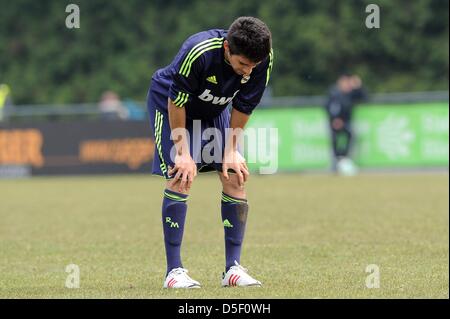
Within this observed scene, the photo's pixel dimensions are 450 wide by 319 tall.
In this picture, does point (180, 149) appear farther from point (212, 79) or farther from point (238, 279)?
point (238, 279)

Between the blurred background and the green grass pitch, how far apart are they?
3.32 m

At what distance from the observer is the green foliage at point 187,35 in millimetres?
29984

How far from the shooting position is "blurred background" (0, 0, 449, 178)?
22094mm

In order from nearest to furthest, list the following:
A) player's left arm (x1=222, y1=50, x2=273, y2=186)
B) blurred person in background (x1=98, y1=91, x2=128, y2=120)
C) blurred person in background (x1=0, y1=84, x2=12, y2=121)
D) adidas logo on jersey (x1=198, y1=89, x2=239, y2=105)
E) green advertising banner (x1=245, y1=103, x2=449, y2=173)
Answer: adidas logo on jersey (x1=198, y1=89, x2=239, y2=105) → player's left arm (x1=222, y1=50, x2=273, y2=186) → green advertising banner (x1=245, y1=103, x2=449, y2=173) → blurred person in background (x1=98, y1=91, x2=128, y2=120) → blurred person in background (x1=0, y1=84, x2=12, y2=121)

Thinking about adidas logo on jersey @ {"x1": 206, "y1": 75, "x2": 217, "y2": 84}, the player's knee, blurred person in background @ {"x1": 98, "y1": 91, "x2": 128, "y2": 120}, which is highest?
adidas logo on jersey @ {"x1": 206, "y1": 75, "x2": 217, "y2": 84}

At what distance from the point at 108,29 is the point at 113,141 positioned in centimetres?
1210

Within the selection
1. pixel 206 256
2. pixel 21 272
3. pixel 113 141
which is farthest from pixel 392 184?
pixel 21 272

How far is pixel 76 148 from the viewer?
911 inches

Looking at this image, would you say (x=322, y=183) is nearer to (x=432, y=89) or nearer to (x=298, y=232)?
(x=298, y=232)

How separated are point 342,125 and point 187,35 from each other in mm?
11286

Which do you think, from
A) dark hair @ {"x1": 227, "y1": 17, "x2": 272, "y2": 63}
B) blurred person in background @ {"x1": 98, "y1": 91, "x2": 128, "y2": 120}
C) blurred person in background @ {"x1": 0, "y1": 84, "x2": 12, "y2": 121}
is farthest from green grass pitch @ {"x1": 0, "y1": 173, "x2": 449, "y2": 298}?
blurred person in background @ {"x1": 0, "y1": 84, "x2": 12, "y2": 121}

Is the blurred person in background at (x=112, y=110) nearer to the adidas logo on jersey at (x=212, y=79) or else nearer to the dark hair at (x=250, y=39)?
the adidas logo on jersey at (x=212, y=79)

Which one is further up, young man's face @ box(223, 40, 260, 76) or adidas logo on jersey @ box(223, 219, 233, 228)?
young man's face @ box(223, 40, 260, 76)

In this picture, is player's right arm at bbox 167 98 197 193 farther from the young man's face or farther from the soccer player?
the young man's face
